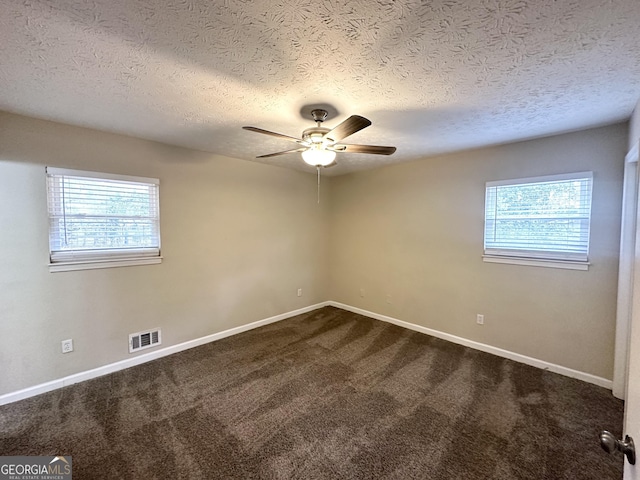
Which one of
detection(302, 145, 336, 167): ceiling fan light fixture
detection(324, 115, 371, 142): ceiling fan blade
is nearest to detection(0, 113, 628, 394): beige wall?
detection(302, 145, 336, 167): ceiling fan light fixture

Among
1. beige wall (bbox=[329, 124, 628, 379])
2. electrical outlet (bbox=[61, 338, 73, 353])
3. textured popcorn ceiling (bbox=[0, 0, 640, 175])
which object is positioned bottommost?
electrical outlet (bbox=[61, 338, 73, 353])

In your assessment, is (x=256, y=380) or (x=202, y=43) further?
(x=256, y=380)

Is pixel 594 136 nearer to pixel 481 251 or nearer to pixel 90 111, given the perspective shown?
pixel 481 251

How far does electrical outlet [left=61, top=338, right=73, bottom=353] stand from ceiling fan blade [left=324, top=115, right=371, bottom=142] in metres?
2.96

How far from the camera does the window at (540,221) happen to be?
2537 mm

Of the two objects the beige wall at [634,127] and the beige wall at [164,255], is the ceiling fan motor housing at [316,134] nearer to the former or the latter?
the beige wall at [164,255]

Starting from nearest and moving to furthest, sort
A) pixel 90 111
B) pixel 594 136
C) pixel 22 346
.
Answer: pixel 90 111 < pixel 22 346 < pixel 594 136

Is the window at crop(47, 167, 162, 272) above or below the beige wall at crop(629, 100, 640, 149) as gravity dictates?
below

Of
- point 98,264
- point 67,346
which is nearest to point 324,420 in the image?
point 67,346

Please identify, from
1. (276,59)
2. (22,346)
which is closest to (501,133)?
(276,59)

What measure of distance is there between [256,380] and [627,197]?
3.60 metres

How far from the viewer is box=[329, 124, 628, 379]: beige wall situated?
8.01ft

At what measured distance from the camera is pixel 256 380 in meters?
2.55

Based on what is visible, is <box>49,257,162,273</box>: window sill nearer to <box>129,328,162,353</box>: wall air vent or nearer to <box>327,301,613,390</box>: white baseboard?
<box>129,328,162,353</box>: wall air vent
